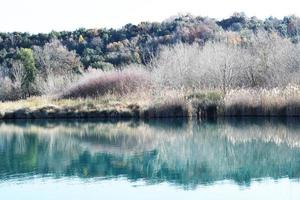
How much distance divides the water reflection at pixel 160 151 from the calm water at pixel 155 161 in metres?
0.02

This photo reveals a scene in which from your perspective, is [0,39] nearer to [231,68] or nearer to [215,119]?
[231,68]

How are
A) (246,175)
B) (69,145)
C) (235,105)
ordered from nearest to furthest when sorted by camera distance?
1. (246,175)
2. (69,145)
3. (235,105)

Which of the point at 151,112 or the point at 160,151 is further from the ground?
the point at 151,112

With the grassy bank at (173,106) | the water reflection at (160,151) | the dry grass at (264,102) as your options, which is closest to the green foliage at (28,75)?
the grassy bank at (173,106)

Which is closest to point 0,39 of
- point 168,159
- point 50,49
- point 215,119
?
point 50,49

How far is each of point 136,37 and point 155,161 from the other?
31548mm

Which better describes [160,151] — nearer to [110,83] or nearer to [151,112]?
[151,112]

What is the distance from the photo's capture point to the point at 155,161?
13.3 m

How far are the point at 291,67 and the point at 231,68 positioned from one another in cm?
266

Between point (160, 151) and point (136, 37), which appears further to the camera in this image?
point (136, 37)

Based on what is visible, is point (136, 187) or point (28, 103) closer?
point (136, 187)

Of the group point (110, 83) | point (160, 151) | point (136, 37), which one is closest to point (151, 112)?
point (110, 83)

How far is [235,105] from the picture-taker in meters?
20.8

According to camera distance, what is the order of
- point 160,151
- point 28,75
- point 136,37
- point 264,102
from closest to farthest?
1. point 160,151
2. point 264,102
3. point 28,75
4. point 136,37
